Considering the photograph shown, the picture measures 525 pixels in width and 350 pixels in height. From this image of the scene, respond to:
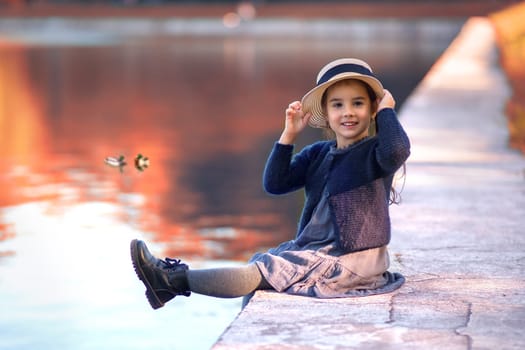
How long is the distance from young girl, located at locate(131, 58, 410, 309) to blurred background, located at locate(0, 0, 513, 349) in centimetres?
76

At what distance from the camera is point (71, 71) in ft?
87.5

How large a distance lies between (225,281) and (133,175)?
6377 millimetres

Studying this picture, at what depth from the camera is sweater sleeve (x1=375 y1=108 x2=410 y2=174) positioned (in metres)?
4.91

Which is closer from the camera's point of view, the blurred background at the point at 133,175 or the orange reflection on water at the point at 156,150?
the blurred background at the point at 133,175

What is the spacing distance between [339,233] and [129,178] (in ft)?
20.6

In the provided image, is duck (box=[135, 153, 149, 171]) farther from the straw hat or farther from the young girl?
the straw hat

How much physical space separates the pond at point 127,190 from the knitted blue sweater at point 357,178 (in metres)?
0.97

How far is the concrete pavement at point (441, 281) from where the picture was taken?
4379mm

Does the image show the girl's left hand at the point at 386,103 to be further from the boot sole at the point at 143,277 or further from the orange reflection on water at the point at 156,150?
the orange reflection on water at the point at 156,150

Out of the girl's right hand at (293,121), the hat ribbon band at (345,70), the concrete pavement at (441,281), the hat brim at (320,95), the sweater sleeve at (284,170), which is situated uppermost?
the hat ribbon band at (345,70)

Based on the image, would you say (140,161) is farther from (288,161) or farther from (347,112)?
(347,112)

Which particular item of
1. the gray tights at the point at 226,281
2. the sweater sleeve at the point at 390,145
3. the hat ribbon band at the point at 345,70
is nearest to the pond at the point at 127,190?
the gray tights at the point at 226,281

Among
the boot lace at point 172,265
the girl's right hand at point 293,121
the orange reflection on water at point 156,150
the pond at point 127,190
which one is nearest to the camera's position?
the boot lace at point 172,265

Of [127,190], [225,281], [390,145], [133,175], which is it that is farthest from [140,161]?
[133,175]
